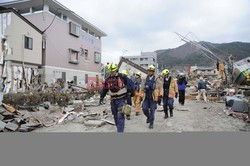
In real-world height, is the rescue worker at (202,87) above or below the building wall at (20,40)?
below

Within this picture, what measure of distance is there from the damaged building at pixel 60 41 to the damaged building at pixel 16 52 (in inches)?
60.8

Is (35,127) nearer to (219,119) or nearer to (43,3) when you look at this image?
(219,119)

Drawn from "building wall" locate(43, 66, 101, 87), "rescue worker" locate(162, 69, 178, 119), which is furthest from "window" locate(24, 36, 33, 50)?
"rescue worker" locate(162, 69, 178, 119)

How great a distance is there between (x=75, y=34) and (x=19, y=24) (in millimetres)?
7420

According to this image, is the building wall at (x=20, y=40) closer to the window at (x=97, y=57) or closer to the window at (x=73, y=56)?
the window at (x=73, y=56)

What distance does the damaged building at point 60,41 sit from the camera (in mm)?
17734

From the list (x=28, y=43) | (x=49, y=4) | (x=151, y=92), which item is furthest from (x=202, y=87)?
(x=49, y=4)

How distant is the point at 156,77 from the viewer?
5.74 metres

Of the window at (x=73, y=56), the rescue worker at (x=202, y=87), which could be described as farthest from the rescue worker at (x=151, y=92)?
the window at (x=73, y=56)

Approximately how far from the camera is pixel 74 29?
Answer: 69.9 ft

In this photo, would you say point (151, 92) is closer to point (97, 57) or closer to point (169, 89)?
point (169, 89)

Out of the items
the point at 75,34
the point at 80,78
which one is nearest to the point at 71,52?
the point at 75,34

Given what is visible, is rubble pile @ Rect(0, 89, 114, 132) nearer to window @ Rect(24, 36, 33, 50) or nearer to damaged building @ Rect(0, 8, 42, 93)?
damaged building @ Rect(0, 8, 42, 93)

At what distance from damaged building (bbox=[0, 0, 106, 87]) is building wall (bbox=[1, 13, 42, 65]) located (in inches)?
46.4
